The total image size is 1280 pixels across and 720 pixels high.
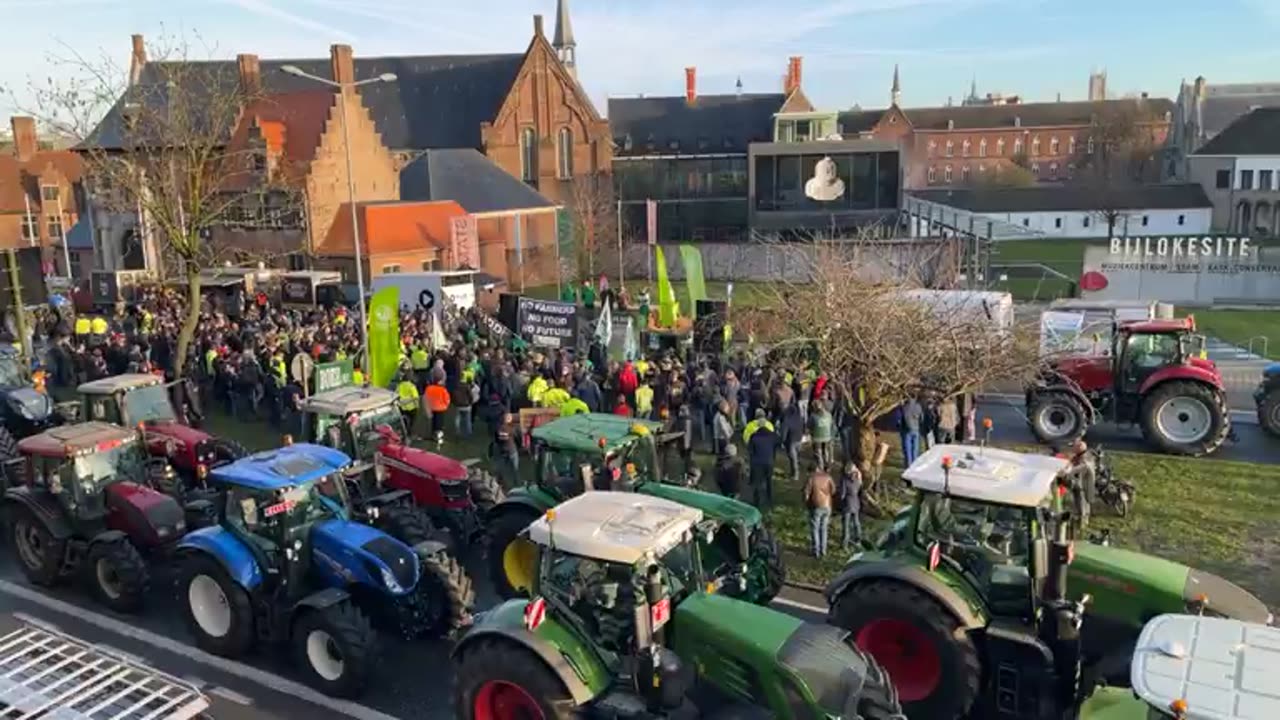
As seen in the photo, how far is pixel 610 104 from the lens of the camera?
7069 centimetres

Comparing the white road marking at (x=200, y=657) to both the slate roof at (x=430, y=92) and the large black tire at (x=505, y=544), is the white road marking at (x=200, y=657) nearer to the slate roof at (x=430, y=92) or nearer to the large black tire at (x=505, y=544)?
the large black tire at (x=505, y=544)

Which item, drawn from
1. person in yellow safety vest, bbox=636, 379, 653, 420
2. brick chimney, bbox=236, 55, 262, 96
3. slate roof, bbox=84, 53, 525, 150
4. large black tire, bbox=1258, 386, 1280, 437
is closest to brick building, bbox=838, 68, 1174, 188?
slate roof, bbox=84, 53, 525, 150

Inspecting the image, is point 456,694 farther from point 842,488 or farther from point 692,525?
point 842,488

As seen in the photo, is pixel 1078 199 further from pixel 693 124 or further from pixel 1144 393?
pixel 1144 393

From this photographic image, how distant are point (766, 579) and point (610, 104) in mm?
64406

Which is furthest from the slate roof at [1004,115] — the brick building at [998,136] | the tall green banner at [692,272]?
the tall green banner at [692,272]

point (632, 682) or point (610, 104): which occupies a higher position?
point (610, 104)

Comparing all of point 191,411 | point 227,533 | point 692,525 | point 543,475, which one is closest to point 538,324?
point 191,411

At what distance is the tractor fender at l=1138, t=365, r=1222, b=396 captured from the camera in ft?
51.8

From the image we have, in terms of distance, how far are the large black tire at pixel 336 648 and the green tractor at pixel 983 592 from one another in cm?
428

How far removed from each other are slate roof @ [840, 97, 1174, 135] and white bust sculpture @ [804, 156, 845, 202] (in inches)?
1919

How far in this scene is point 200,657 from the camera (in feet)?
32.7

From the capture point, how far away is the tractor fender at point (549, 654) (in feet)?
23.4

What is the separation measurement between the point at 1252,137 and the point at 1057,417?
62816 mm
